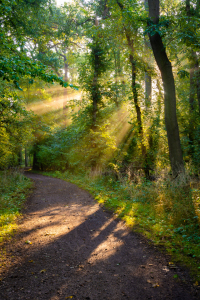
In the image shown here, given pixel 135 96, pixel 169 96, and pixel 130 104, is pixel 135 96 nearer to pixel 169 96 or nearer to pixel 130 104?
pixel 130 104

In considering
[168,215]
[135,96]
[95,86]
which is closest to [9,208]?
[168,215]

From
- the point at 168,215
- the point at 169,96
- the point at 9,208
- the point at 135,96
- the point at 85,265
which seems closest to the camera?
the point at 85,265

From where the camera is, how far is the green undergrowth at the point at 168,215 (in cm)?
376

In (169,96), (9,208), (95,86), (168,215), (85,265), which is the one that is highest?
(95,86)

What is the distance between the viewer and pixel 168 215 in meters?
5.18

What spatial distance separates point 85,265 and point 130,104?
10.6 metres

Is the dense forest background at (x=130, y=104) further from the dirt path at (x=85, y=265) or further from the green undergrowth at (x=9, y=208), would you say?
the green undergrowth at (x=9, y=208)

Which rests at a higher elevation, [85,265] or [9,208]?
[9,208]

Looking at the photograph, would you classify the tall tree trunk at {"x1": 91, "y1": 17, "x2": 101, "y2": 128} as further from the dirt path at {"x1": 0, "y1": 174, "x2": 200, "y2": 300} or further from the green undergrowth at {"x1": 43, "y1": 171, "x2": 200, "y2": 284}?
the dirt path at {"x1": 0, "y1": 174, "x2": 200, "y2": 300}

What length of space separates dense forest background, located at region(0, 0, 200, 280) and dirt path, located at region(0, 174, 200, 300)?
0.76 m

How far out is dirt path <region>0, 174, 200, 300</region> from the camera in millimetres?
2725

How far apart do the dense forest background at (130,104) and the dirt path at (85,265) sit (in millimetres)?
760

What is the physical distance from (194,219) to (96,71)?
1372cm

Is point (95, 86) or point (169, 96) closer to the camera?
point (169, 96)
